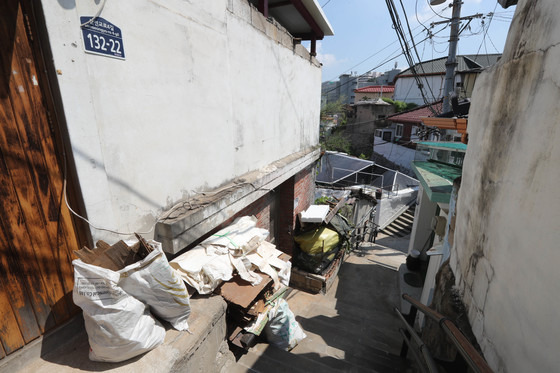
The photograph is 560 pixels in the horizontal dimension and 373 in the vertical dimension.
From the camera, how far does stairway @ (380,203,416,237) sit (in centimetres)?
1517

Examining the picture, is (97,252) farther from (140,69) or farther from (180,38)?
(180,38)

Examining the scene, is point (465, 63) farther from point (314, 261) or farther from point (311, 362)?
point (311, 362)

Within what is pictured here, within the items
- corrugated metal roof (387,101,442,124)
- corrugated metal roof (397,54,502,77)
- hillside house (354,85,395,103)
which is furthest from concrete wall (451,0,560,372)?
hillside house (354,85,395,103)

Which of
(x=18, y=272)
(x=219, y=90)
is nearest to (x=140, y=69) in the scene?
(x=219, y=90)

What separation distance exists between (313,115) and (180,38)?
5158mm

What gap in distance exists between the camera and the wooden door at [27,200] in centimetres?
170

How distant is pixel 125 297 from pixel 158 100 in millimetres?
1767

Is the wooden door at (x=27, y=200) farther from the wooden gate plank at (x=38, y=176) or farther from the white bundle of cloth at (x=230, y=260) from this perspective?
the white bundle of cloth at (x=230, y=260)

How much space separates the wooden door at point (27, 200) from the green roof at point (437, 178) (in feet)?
17.3

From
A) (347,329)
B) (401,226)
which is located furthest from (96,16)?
(401,226)

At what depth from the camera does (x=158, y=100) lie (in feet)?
8.38

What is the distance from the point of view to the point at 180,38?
107 inches

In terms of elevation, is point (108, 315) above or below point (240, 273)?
above

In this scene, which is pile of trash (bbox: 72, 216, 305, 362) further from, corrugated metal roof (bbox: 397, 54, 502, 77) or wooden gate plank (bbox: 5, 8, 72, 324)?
corrugated metal roof (bbox: 397, 54, 502, 77)
